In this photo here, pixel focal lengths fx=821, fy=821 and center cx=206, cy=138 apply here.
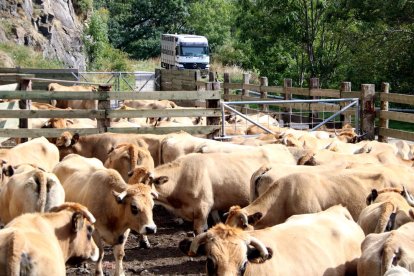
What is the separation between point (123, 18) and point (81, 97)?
60049mm

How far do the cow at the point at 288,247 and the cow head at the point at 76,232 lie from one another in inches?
66.7

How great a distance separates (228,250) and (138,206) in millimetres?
3821

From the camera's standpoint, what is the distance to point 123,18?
249 ft

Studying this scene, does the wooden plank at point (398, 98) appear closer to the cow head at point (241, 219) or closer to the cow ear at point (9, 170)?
the cow ear at point (9, 170)

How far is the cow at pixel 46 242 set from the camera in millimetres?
7332

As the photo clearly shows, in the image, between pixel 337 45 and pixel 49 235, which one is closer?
pixel 49 235

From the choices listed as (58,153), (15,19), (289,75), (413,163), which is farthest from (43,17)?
(413,163)

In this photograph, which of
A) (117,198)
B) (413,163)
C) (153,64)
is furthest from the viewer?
(153,64)

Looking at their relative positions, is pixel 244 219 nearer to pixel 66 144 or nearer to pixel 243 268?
pixel 243 268

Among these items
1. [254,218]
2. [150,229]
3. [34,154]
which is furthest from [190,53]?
[254,218]

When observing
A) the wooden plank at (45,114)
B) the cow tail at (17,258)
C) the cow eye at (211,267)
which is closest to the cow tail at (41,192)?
the cow tail at (17,258)

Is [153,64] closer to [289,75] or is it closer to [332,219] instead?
[289,75]

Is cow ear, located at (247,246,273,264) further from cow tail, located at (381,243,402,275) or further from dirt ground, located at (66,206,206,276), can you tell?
dirt ground, located at (66,206,206,276)

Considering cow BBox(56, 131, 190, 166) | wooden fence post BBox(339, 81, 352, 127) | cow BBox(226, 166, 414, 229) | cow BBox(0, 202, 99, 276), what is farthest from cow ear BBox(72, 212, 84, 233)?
wooden fence post BBox(339, 81, 352, 127)
